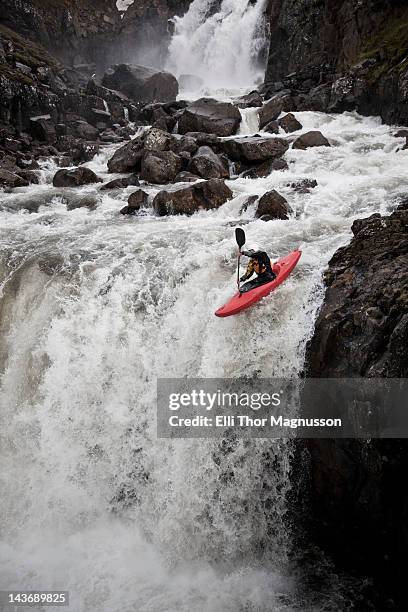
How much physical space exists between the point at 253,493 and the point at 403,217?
223 inches

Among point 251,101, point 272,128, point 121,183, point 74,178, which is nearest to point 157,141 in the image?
point 121,183

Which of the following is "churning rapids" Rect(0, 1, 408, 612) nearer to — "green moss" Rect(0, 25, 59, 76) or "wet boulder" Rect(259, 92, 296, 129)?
"wet boulder" Rect(259, 92, 296, 129)

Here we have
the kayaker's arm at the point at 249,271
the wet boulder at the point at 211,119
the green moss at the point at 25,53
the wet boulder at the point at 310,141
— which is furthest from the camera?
the green moss at the point at 25,53

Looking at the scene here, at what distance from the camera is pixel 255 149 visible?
15.5 m

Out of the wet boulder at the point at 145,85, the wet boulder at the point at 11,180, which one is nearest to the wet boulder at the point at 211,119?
the wet boulder at the point at 11,180

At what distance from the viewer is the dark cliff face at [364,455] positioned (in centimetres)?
507

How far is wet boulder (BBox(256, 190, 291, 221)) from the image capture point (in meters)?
11.1

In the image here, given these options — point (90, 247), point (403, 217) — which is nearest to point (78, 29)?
point (90, 247)

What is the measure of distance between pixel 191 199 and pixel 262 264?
5423 millimetres

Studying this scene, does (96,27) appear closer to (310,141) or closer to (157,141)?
(157,141)

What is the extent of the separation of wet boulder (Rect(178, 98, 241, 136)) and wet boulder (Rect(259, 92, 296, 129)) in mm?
1479

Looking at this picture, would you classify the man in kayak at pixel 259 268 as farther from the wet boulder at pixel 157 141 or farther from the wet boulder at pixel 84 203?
the wet boulder at pixel 157 141

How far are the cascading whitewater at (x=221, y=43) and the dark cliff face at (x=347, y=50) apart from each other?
122 inches

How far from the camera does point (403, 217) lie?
8234 millimetres
